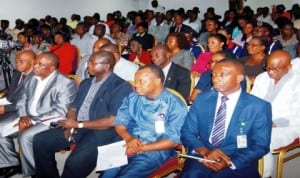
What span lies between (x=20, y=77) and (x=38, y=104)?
0.59m

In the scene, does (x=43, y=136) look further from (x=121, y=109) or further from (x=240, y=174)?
(x=240, y=174)

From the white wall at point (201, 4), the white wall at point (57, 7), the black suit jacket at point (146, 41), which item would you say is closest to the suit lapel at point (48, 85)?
the black suit jacket at point (146, 41)

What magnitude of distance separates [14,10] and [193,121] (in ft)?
31.0

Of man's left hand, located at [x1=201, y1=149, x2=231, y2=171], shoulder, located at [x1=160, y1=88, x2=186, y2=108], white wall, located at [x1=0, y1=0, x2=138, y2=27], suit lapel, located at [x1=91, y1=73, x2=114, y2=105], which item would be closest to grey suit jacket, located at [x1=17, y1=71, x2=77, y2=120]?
suit lapel, located at [x1=91, y1=73, x2=114, y2=105]

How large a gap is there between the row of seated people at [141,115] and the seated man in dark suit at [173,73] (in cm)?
1

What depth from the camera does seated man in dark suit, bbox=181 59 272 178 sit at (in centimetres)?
234

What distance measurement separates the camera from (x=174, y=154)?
275 centimetres

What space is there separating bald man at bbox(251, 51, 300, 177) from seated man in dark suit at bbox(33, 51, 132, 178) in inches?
43.4

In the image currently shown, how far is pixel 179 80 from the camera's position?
3.67m

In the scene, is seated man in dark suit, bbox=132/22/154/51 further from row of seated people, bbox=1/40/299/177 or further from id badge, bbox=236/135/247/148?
id badge, bbox=236/135/247/148

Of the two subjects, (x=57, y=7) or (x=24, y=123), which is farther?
(x=57, y=7)

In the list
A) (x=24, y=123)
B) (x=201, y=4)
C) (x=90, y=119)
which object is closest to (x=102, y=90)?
(x=90, y=119)

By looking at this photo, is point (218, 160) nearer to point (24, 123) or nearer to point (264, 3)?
point (24, 123)

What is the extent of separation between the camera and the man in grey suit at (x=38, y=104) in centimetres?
320
